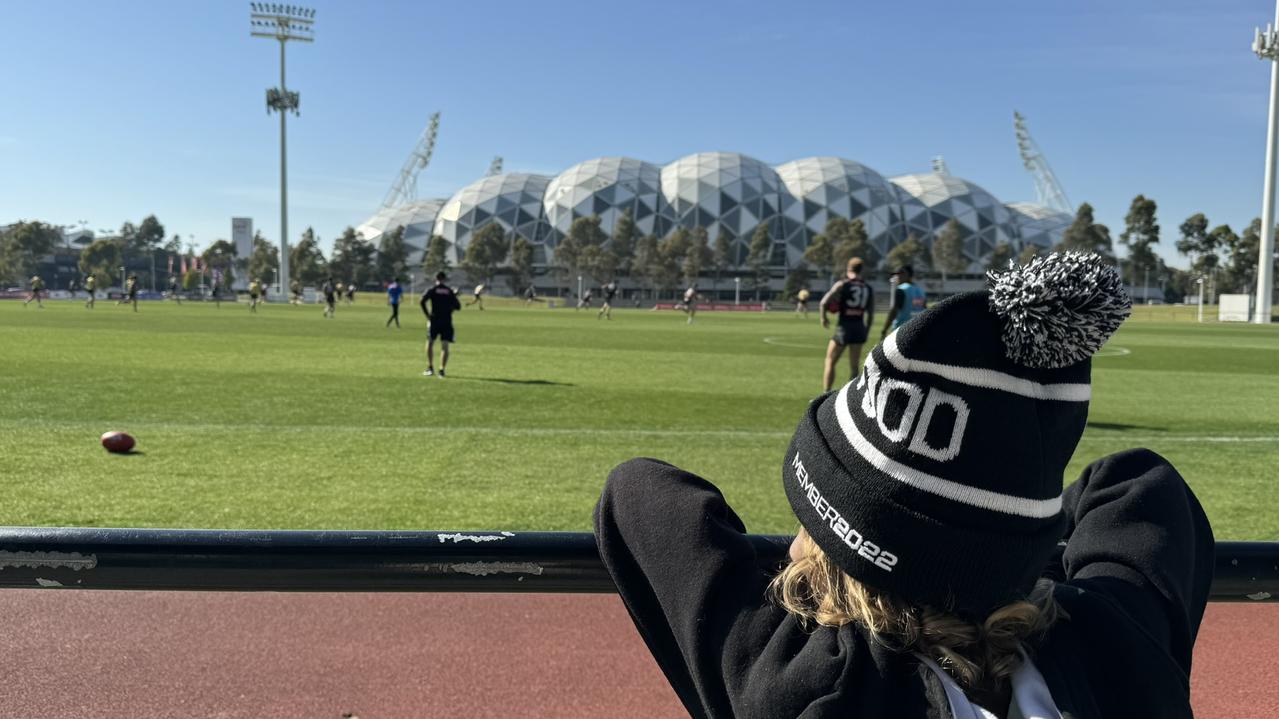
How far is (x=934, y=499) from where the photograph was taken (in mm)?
1134

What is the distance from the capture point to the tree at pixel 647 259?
11269 centimetres

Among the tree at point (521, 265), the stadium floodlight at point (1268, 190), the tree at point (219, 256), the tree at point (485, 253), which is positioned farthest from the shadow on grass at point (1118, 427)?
the tree at point (219, 256)

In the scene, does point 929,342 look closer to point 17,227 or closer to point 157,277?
point 17,227

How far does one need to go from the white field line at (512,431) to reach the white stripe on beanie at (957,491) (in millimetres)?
8914

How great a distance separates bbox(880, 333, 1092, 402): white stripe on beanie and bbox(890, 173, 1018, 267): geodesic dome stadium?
135m

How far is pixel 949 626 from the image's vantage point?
1176mm

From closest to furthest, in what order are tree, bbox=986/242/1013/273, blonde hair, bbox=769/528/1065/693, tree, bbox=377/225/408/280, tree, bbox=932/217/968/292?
blonde hair, bbox=769/528/1065/693, tree, bbox=932/217/968/292, tree, bbox=377/225/408/280, tree, bbox=986/242/1013/273

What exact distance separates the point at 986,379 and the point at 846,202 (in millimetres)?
134954

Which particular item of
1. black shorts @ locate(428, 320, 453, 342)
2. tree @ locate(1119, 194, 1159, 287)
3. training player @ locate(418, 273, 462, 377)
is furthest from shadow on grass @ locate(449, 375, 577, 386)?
tree @ locate(1119, 194, 1159, 287)

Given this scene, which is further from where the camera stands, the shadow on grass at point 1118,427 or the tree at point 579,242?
the tree at point 579,242

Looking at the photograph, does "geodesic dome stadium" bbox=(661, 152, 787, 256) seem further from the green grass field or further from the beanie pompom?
the beanie pompom

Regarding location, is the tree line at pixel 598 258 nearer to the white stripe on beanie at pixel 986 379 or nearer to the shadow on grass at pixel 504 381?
the shadow on grass at pixel 504 381

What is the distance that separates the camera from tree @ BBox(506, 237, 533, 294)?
116812 millimetres

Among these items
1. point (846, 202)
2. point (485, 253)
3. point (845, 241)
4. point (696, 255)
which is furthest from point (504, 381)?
point (846, 202)
